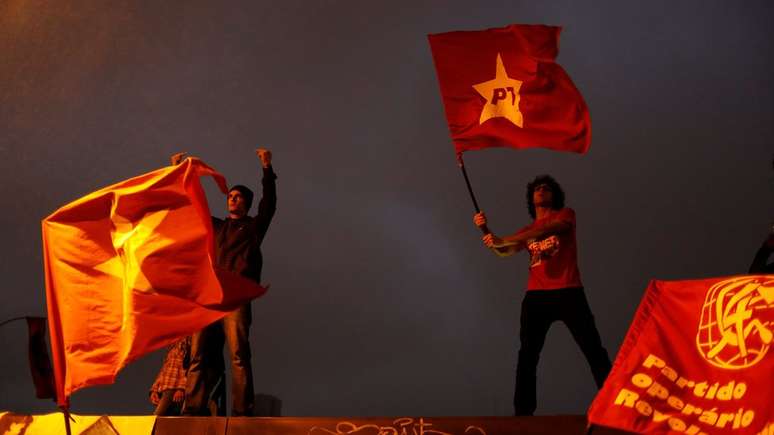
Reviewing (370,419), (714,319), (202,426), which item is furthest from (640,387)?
(202,426)

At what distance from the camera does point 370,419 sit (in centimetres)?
546

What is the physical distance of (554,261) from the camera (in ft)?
20.9

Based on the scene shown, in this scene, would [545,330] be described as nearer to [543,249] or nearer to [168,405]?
[543,249]

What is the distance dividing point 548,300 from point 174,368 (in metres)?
3.39

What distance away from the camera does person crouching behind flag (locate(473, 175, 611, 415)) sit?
6.08 metres

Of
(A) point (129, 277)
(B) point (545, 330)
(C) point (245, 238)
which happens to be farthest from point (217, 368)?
(B) point (545, 330)

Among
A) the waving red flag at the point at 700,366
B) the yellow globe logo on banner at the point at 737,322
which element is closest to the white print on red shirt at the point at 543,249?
the waving red flag at the point at 700,366

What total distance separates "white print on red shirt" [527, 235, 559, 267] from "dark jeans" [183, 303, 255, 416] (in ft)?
7.96

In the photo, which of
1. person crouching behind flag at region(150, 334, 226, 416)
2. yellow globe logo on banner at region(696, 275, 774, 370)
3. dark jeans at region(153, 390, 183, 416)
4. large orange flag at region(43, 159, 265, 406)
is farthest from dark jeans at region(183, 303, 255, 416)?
yellow globe logo on banner at region(696, 275, 774, 370)

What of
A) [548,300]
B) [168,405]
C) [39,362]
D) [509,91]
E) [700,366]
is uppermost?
[509,91]

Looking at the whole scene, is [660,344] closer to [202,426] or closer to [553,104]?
[202,426]

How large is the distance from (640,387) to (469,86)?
13.3ft

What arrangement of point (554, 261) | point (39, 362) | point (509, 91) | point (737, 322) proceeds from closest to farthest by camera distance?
1. point (737, 322)
2. point (39, 362)
3. point (554, 261)
4. point (509, 91)

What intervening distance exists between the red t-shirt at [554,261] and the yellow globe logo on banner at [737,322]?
221 centimetres
